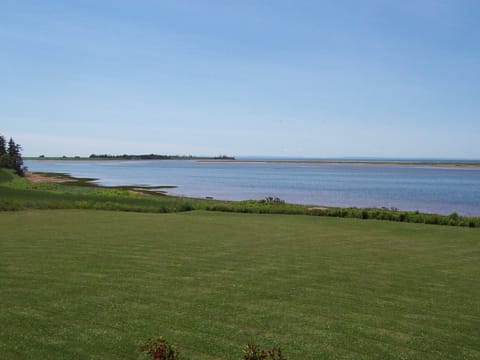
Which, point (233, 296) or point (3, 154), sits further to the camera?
point (3, 154)

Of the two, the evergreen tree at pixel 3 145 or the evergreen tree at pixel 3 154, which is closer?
the evergreen tree at pixel 3 154

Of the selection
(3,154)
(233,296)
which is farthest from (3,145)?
(233,296)

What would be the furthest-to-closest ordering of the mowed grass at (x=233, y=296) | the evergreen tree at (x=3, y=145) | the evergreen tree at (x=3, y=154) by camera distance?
the evergreen tree at (x=3, y=145) < the evergreen tree at (x=3, y=154) < the mowed grass at (x=233, y=296)

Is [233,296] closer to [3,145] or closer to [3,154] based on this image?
[3,154]

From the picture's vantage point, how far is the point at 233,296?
8.76m

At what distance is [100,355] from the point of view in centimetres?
598

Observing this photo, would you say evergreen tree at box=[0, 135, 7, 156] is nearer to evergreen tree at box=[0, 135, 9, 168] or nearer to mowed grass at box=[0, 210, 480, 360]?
evergreen tree at box=[0, 135, 9, 168]

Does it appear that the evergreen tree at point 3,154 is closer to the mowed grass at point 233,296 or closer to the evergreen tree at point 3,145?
the evergreen tree at point 3,145

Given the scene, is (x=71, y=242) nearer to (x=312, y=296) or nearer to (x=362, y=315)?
(x=312, y=296)

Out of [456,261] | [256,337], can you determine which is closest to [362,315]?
[256,337]

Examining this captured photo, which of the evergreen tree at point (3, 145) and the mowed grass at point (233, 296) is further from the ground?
the evergreen tree at point (3, 145)

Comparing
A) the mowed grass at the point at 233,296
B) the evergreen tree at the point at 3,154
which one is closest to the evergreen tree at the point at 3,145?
the evergreen tree at the point at 3,154

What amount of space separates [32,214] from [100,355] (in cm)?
2047

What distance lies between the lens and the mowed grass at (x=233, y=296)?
21.3ft
